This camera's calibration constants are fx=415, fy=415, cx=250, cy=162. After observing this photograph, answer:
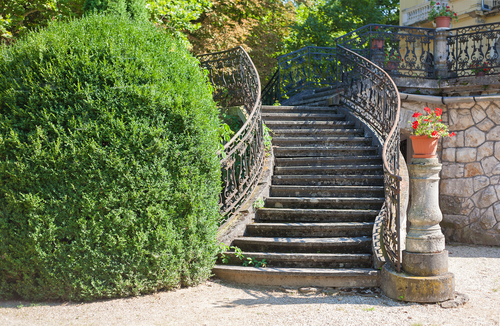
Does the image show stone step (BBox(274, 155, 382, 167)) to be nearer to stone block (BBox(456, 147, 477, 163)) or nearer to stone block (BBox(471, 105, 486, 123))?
stone block (BBox(456, 147, 477, 163))

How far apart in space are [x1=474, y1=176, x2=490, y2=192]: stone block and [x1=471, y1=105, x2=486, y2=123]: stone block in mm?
1159

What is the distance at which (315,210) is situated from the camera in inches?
225

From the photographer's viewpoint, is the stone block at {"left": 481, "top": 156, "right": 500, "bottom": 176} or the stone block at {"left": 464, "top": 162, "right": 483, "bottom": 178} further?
the stone block at {"left": 464, "top": 162, "right": 483, "bottom": 178}

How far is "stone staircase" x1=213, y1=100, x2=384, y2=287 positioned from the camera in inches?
189

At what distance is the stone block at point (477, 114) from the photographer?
8.32 meters

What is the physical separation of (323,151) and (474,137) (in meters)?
3.52

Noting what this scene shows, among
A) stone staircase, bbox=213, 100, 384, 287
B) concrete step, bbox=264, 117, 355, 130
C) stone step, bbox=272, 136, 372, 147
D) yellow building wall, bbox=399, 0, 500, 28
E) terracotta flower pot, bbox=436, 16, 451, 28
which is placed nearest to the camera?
stone staircase, bbox=213, 100, 384, 287

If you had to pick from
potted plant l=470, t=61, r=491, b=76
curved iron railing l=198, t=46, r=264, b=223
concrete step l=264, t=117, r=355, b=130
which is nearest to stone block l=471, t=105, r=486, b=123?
potted plant l=470, t=61, r=491, b=76

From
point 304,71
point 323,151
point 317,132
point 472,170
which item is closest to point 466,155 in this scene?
point 472,170

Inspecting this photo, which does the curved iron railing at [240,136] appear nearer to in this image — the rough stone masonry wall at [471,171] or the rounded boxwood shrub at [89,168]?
the rounded boxwood shrub at [89,168]

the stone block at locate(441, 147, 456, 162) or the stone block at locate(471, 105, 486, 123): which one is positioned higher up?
the stone block at locate(471, 105, 486, 123)

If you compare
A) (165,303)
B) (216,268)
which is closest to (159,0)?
(216,268)

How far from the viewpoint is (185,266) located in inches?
176

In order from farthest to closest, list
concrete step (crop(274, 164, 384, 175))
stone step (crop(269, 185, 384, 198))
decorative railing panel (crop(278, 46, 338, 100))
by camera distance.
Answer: decorative railing panel (crop(278, 46, 338, 100)) → concrete step (crop(274, 164, 384, 175)) → stone step (crop(269, 185, 384, 198))
